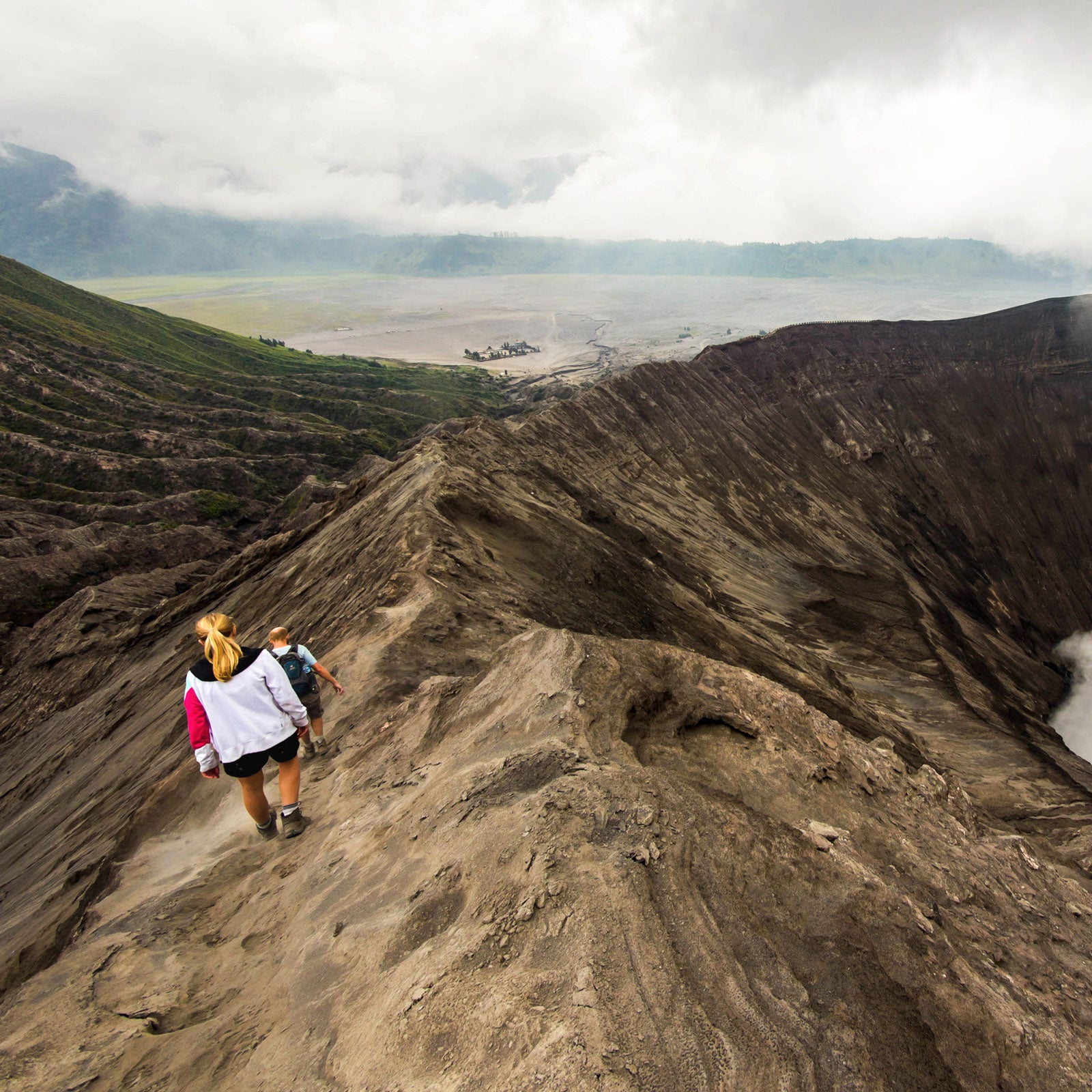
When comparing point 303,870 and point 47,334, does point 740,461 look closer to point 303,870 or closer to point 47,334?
point 303,870

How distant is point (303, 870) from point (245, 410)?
2792 inches

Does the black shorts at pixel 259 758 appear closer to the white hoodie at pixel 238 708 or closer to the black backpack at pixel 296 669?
the white hoodie at pixel 238 708

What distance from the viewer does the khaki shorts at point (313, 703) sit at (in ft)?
28.2

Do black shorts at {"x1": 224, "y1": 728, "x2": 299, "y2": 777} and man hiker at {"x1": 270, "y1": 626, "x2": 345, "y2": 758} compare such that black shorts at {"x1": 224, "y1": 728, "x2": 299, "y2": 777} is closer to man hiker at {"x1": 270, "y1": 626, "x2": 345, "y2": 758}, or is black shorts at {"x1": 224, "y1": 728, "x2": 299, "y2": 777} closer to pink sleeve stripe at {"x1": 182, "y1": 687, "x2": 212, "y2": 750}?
pink sleeve stripe at {"x1": 182, "y1": 687, "x2": 212, "y2": 750}

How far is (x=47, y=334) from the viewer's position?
6688 cm

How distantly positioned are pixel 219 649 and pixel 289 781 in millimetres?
2176

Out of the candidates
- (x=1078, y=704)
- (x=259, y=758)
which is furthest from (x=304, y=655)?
(x=1078, y=704)

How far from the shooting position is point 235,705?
18.7 ft

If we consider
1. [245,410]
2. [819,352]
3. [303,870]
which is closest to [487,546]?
[303,870]

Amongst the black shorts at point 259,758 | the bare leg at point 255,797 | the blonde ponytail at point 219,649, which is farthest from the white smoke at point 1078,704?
the blonde ponytail at point 219,649

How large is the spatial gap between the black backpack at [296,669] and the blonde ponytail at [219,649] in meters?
2.46

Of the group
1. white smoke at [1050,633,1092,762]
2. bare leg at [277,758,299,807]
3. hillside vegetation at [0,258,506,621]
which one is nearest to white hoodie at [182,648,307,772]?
bare leg at [277,758,299,807]

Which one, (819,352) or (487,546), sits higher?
(819,352)

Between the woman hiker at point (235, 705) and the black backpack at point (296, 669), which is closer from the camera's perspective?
the woman hiker at point (235, 705)
